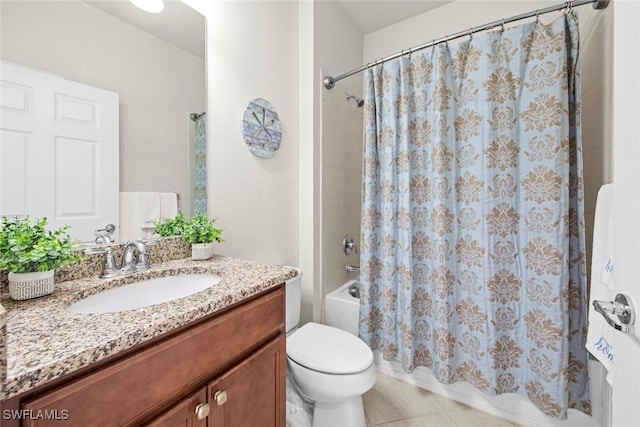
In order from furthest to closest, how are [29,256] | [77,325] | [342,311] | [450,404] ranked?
1. [342,311]
2. [450,404]
3. [29,256]
4. [77,325]

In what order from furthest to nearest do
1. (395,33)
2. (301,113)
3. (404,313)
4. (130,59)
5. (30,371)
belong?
1. (395,33)
2. (301,113)
3. (404,313)
4. (130,59)
5. (30,371)

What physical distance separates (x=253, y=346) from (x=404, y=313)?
988 millimetres

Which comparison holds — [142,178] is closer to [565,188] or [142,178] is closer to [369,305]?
[369,305]

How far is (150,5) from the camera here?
104 centimetres

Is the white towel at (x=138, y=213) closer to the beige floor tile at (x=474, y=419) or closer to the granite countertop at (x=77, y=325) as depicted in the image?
the granite countertop at (x=77, y=325)

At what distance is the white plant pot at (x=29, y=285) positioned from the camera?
2.20 feet

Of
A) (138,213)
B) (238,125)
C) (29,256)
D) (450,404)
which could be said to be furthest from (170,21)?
(450,404)

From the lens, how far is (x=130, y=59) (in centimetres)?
98

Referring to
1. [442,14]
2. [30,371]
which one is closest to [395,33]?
[442,14]

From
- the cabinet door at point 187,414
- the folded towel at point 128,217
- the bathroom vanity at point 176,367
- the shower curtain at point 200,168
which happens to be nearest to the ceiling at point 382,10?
the shower curtain at point 200,168

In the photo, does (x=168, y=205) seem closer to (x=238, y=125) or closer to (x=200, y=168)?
(x=200, y=168)

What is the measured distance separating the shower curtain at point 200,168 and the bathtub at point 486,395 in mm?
1126

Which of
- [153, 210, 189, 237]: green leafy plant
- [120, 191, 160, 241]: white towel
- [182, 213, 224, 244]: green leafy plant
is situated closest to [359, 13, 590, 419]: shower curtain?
[182, 213, 224, 244]: green leafy plant

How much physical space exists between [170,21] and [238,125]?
0.50 metres
